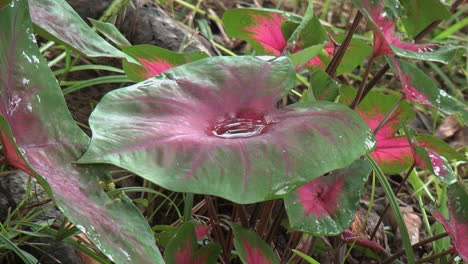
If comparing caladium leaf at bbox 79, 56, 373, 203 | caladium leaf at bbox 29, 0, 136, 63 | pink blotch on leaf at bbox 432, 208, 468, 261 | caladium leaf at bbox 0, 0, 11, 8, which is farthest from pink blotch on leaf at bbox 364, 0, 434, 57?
caladium leaf at bbox 0, 0, 11, 8

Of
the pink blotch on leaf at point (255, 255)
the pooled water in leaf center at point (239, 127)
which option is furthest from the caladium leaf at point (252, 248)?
the pooled water in leaf center at point (239, 127)

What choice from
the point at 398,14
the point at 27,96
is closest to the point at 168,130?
the point at 27,96

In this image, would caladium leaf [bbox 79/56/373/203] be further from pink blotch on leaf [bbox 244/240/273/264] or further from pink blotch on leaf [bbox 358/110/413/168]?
pink blotch on leaf [bbox 358/110/413/168]

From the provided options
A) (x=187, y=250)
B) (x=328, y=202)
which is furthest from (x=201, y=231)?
(x=328, y=202)

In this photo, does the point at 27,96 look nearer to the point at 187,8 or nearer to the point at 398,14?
the point at 398,14

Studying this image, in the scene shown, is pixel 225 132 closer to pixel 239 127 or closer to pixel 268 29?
pixel 239 127
